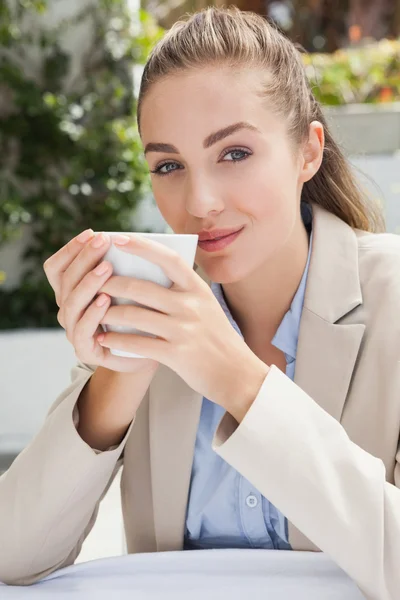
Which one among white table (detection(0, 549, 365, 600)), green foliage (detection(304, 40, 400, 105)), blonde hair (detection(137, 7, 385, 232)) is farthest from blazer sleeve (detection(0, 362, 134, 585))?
green foliage (detection(304, 40, 400, 105))

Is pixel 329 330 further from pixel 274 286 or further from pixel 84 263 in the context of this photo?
pixel 84 263

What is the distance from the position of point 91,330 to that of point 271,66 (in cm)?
66

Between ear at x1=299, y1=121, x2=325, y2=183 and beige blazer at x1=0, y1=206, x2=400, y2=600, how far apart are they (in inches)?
3.6

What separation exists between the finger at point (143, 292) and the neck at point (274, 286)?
0.56 m

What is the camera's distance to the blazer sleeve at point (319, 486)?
0.90 meters

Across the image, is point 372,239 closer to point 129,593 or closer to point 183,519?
point 183,519

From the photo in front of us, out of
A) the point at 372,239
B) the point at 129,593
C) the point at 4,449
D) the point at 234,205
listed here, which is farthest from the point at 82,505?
the point at 4,449

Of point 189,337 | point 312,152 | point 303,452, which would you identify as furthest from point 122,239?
point 312,152

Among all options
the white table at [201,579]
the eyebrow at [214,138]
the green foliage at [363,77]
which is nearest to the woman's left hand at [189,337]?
the white table at [201,579]

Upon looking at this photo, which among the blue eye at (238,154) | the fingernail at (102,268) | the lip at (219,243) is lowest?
the lip at (219,243)

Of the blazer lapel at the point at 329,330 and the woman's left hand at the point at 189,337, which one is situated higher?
the woman's left hand at the point at 189,337

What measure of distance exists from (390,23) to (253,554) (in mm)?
7620

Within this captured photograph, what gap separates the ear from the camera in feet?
4.66

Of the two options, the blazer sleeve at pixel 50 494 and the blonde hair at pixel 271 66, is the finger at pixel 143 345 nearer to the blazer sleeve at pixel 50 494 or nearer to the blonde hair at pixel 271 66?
the blazer sleeve at pixel 50 494
